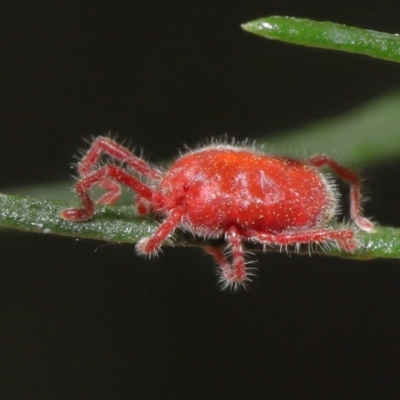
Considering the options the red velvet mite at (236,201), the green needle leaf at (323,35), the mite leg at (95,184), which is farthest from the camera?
the red velvet mite at (236,201)

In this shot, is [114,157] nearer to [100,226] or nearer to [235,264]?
[100,226]

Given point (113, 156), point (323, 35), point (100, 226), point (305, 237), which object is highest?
point (113, 156)

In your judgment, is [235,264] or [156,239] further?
[235,264]

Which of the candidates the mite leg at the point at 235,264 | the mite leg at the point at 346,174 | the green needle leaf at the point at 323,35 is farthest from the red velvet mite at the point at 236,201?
the green needle leaf at the point at 323,35

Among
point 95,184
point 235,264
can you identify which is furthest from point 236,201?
point 95,184

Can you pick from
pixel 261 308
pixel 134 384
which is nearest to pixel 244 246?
pixel 261 308

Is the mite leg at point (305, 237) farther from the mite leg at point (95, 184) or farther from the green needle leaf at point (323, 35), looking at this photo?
the green needle leaf at point (323, 35)
